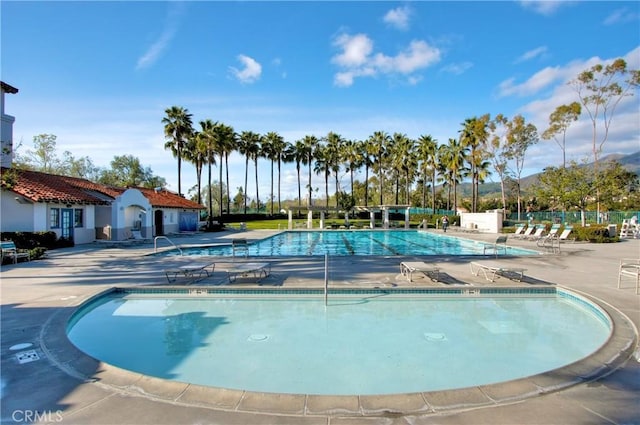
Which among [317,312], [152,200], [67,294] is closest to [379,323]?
[317,312]

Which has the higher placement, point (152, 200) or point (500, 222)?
point (152, 200)

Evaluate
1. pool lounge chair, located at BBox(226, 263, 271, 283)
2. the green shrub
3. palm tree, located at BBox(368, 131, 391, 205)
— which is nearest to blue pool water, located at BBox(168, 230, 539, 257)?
the green shrub

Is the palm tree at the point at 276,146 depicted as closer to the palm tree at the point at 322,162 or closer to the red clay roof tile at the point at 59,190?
the palm tree at the point at 322,162

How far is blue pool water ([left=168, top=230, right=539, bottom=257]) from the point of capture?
1852cm

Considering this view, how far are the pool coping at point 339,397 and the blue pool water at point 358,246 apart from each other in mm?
12338

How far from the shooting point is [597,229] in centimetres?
2166

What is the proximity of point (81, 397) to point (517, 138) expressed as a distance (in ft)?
163

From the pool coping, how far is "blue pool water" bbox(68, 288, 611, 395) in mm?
1061

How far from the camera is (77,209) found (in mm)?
21969

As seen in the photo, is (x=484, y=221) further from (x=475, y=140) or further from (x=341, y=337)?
(x=341, y=337)

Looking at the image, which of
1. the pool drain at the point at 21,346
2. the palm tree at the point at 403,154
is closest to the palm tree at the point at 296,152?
the palm tree at the point at 403,154

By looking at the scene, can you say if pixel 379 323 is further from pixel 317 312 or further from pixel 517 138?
pixel 517 138

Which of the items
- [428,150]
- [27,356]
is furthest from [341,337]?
[428,150]

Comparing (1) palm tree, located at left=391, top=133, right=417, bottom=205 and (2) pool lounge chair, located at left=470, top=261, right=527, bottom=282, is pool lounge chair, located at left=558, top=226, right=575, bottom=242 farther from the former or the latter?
(1) palm tree, located at left=391, top=133, right=417, bottom=205
